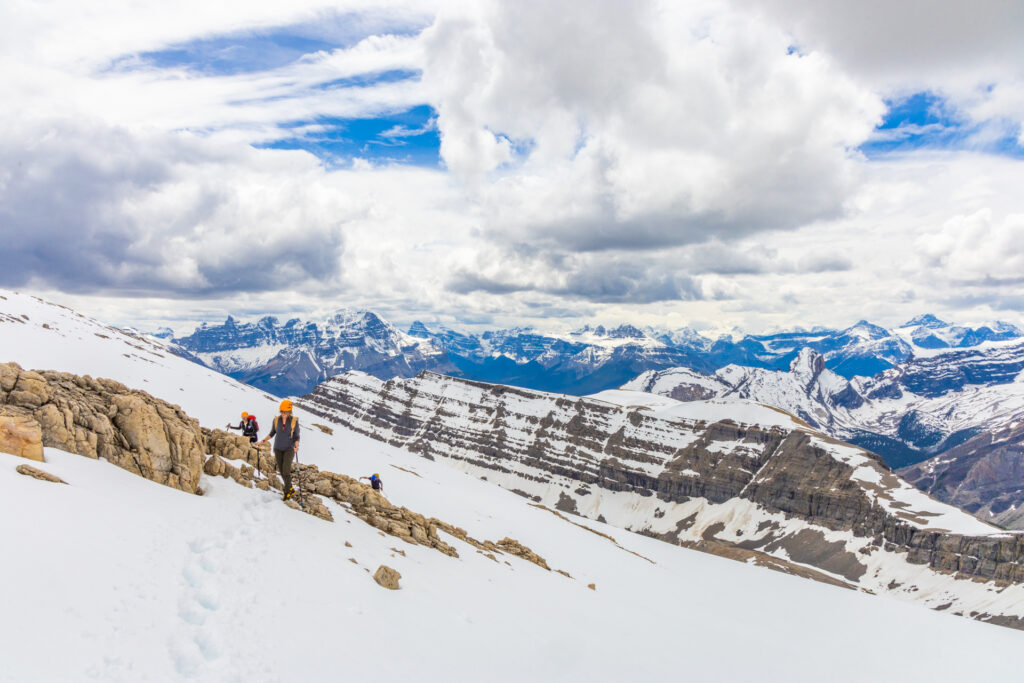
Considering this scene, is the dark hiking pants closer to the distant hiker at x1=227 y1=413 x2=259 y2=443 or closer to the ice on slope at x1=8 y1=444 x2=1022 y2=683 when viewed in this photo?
the ice on slope at x1=8 y1=444 x2=1022 y2=683

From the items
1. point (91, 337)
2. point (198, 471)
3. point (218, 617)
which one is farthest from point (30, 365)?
point (218, 617)

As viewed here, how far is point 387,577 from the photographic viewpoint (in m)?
17.6

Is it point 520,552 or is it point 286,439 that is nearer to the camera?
point 286,439

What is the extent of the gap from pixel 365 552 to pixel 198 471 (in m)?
7.62

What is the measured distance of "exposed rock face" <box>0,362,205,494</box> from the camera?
1945 cm

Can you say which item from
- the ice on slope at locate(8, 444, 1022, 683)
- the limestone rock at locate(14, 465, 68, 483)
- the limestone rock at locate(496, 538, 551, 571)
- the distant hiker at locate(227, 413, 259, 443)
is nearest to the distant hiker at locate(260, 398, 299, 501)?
the ice on slope at locate(8, 444, 1022, 683)

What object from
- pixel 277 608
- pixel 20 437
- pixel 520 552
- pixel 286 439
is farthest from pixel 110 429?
pixel 520 552

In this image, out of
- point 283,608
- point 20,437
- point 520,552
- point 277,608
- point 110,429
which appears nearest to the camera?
point 277,608

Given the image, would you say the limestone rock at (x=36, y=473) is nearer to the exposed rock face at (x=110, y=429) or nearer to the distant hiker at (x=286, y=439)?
the exposed rock face at (x=110, y=429)

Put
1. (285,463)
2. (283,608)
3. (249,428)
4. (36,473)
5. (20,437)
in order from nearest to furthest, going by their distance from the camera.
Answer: (283,608) < (36,473) < (20,437) < (285,463) < (249,428)

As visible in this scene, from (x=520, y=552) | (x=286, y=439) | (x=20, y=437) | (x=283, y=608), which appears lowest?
(x=520, y=552)

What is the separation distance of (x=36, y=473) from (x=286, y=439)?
291 inches

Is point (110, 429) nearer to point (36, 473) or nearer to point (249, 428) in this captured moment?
point (36, 473)

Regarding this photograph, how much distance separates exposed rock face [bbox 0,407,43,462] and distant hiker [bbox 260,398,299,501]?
22.8 feet
